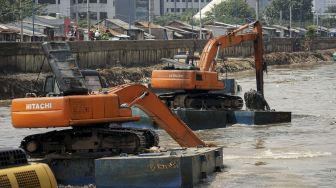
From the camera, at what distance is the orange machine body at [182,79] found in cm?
3803

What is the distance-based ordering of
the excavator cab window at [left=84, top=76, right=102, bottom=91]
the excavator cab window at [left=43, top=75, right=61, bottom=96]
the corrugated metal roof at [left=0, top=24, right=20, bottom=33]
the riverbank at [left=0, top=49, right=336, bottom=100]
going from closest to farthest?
the excavator cab window at [left=43, top=75, right=61, bottom=96]
the excavator cab window at [left=84, top=76, right=102, bottom=91]
the riverbank at [left=0, top=49, right=336, bottom=100]
the corrugated metal roof at [left=0, top=24, right=20, bottom=33]

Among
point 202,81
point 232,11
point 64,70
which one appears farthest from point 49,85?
point 232,11

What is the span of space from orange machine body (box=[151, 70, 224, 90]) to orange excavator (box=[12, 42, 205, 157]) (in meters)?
13.8

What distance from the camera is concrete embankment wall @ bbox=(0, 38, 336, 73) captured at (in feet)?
207

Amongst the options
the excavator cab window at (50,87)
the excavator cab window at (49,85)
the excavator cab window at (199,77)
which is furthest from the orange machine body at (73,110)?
the excavator cab window at (199,77)

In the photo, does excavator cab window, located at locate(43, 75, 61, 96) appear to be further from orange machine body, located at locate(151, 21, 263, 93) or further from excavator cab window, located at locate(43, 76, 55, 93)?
orange machine body, located at locate(151, 21, 263, 93)

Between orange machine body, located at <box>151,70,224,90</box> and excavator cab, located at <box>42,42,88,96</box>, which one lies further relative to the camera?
orange machine body, located at <box>151,70,224,90</box>

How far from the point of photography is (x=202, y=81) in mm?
38438

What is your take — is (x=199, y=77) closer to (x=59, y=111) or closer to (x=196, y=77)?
(x=196, y=77)

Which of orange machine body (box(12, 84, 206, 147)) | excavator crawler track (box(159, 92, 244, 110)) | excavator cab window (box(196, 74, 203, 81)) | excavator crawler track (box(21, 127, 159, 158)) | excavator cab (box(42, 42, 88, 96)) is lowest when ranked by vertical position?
excavator crawler track (box(159, 92, 244, 110))

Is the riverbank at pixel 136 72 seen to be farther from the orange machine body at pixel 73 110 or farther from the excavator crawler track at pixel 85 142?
the orange machine body at pixel 73 110

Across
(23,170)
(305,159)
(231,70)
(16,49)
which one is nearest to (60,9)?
(231,70)

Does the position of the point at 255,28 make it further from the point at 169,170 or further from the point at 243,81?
the point at 243,81

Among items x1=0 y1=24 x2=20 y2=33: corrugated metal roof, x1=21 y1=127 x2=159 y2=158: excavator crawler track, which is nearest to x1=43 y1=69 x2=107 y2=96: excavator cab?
x1=21 y1=127 x2=159 y2=158: excavator crawler track
